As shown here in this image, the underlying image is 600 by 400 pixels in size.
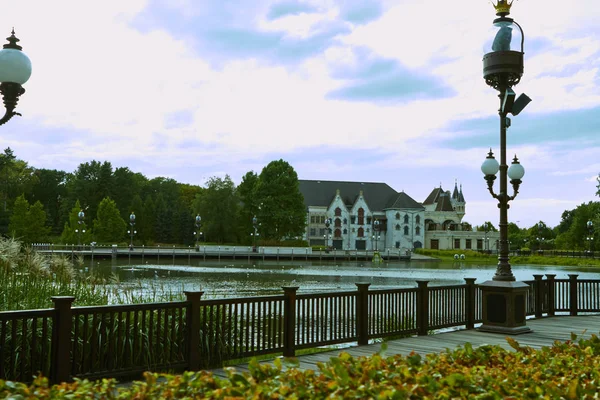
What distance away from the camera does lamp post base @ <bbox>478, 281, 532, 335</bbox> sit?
11047 mm

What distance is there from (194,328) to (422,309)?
15.8 feet

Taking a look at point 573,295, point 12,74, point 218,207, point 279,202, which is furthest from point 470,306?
point 218,207

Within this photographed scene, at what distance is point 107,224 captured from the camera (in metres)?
75.9

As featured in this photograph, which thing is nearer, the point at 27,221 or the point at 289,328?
the point at 289,328

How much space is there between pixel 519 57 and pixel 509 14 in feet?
3.56

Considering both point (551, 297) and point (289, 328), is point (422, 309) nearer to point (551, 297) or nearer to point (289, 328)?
point (289, 328)

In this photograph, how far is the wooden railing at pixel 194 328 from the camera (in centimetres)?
627

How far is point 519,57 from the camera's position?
38.0ft

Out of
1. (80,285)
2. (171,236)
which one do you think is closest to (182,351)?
(80,285)

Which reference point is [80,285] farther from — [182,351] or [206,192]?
[206,192]

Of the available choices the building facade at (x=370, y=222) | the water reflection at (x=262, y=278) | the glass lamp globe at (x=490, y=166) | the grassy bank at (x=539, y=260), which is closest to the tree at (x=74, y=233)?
the water reflection at (x=262, y=278)

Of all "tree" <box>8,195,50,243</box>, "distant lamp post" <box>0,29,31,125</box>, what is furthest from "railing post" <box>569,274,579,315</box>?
"tree" <box>8,195,50,243</box>

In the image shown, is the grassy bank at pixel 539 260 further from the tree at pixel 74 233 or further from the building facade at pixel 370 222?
the tree at pixel 74 233

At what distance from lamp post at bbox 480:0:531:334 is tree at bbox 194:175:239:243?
7130 cm
